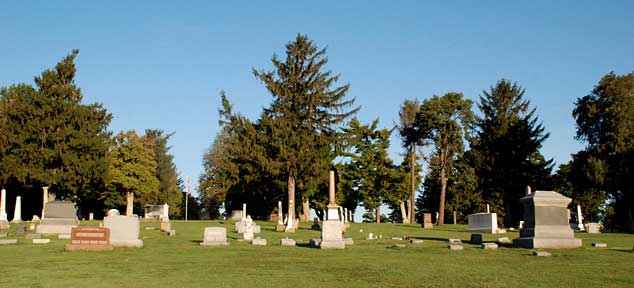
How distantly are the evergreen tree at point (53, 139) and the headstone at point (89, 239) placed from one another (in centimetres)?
3076

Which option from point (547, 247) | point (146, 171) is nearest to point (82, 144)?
point (146, 171)

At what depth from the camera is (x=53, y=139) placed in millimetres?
48562

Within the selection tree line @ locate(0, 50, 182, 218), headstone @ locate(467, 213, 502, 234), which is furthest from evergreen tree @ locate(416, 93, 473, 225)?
tree line @ locate(0, 50, 182, 218)

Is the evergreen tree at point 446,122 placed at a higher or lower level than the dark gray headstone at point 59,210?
higher

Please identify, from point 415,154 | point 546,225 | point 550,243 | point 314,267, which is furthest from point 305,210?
point 314,267

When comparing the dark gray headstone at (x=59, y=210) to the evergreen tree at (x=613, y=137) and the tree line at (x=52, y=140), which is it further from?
the evergreen tree at (x=613, y=137)

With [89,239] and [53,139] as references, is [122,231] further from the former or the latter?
[53,139]

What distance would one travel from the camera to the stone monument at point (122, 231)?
70.2 feet

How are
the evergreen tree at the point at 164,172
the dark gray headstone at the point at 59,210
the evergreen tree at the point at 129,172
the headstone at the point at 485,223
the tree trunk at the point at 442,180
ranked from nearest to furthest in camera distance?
the dark gray headstone at the point at 59,210 → the headstone at the point at 485,223 → the tree trunk at the point at 442,180 → the evergreen tree at the point at 129,172 → the evergreen tree at the point at 164,172

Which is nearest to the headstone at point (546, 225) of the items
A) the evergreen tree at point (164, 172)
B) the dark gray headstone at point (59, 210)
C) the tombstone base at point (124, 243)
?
the tombstone base at point (124, 243)

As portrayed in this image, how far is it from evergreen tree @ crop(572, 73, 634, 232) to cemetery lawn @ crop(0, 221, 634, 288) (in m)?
24.8

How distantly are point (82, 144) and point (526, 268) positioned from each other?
4246 cm

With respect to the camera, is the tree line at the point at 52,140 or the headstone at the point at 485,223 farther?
the tree line at the point at 52,140

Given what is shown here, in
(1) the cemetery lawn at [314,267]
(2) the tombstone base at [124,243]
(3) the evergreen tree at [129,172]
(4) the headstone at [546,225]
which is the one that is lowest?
(1) the cemetery lawn at [314,267]
